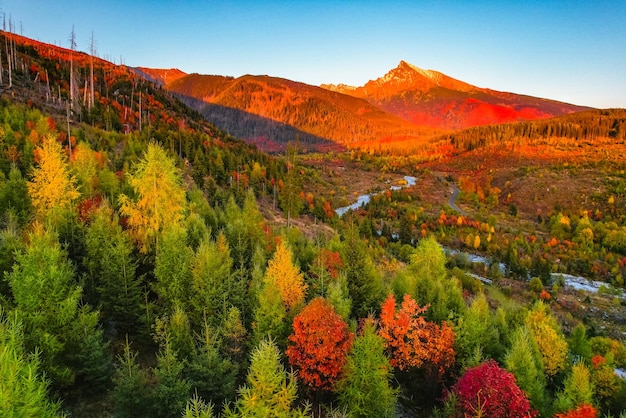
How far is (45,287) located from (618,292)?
410ft

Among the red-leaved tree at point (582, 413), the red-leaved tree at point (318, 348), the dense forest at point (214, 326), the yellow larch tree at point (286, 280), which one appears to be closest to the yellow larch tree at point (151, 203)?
the dense forest at point (214, 326)

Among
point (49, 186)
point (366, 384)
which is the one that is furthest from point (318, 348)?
point (49, 186)

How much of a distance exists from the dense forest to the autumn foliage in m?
0.18

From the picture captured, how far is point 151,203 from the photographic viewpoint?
35.5m

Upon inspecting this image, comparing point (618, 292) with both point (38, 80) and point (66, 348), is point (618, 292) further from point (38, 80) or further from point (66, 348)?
point (38, 80)

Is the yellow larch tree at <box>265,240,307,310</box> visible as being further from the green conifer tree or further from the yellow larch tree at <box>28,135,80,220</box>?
the yellow larch tree at <box>28,135,80,220</box>

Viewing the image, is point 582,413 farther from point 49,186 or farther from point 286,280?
point 49,186

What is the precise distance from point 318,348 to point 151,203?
2045cm

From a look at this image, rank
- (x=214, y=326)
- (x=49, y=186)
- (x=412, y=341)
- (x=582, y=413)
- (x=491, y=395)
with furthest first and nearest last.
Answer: (x=412, y=341) → (x=49, y=186) → (x=214, y=326) → (x=582, y=413) → (x=491, y=395)

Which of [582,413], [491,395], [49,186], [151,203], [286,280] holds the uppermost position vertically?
[49,186]

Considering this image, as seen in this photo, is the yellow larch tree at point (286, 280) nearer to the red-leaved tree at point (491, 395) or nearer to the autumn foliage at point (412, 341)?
the autumn foliage at point (412, 341)

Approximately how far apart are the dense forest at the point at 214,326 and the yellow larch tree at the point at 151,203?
0.44 feet

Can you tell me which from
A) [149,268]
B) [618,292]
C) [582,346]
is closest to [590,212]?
[618,292]

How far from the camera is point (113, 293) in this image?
31.2 metres
